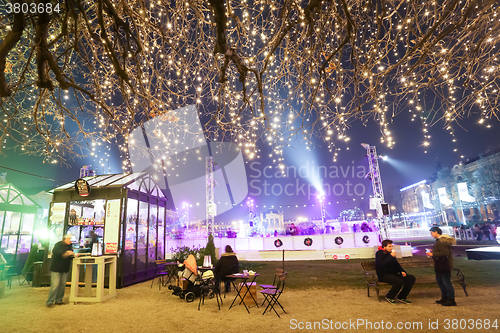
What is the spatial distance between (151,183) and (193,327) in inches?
281

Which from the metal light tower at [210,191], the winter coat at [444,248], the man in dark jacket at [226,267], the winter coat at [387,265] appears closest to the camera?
the winter coat at [444,248]

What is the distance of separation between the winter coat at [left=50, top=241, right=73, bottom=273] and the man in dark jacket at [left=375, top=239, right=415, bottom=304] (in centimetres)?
695

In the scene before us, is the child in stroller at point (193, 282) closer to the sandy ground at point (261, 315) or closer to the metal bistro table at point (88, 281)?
the sandy ground at point (261, 315)

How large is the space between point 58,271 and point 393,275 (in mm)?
7302

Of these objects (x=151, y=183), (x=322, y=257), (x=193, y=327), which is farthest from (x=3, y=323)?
(x=322, y=257)

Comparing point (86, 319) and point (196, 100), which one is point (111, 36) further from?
point (86, 319)

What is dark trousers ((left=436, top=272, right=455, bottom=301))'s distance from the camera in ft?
15.9

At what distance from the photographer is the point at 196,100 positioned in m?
4.52

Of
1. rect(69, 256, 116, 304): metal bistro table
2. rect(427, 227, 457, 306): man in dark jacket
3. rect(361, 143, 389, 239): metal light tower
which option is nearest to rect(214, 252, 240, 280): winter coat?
rect(69, 256, 116, 304): metal bistro table

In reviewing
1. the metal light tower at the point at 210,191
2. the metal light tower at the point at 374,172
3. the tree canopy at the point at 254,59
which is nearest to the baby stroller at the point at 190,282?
the tree canopy at the point at 254,59

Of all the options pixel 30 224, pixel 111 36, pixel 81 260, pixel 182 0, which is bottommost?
pixel 81 260

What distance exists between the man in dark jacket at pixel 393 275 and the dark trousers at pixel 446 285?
1.54ft

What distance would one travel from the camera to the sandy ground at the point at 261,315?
13.7 ft

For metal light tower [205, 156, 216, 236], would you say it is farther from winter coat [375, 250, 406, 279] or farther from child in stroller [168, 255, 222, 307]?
winter coat [375, 250, 406, 279]
